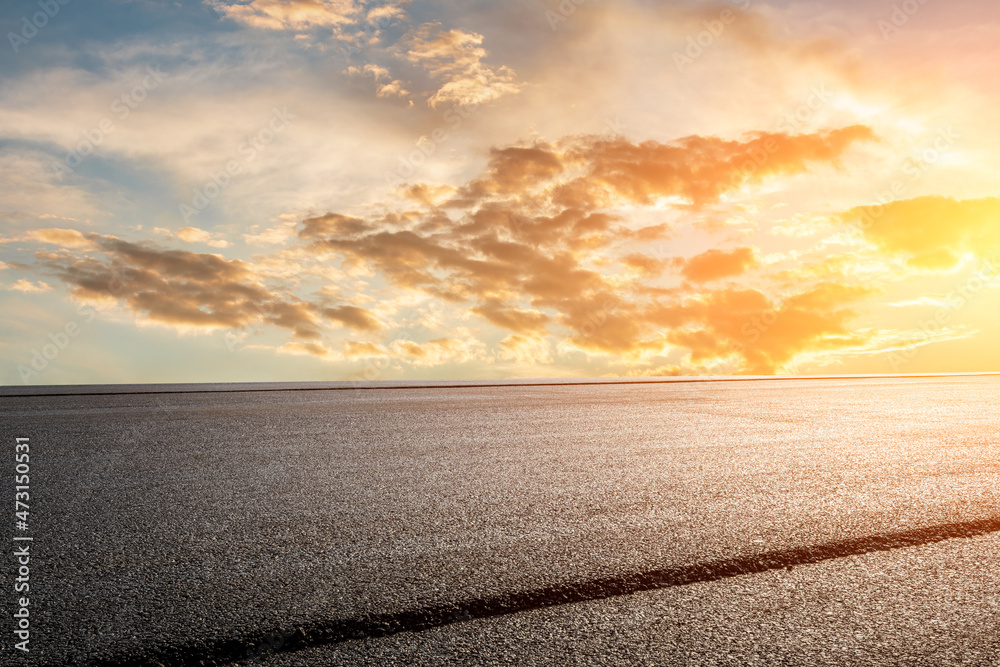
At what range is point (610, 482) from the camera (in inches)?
191

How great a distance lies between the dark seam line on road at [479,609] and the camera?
221 cm

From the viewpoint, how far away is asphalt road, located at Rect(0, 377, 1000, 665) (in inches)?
90.7

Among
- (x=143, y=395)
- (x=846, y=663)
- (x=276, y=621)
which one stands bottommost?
(x=846, y=663)

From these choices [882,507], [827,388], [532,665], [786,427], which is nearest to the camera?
[532,665]

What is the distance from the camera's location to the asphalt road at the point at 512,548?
2305mm

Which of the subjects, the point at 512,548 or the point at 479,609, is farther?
the point at 512,548

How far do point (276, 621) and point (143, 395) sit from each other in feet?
39.5

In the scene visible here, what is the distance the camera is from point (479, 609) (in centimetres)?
252

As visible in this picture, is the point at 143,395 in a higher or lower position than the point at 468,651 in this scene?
higher

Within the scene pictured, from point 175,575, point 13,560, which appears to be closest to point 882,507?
point 175,575

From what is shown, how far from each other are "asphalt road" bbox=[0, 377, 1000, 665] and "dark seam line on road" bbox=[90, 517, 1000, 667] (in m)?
0.01

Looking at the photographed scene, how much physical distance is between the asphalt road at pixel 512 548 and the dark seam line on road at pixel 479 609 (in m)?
0.01

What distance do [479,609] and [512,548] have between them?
2.43ft

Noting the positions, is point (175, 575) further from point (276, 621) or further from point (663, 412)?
point (663, 412)
